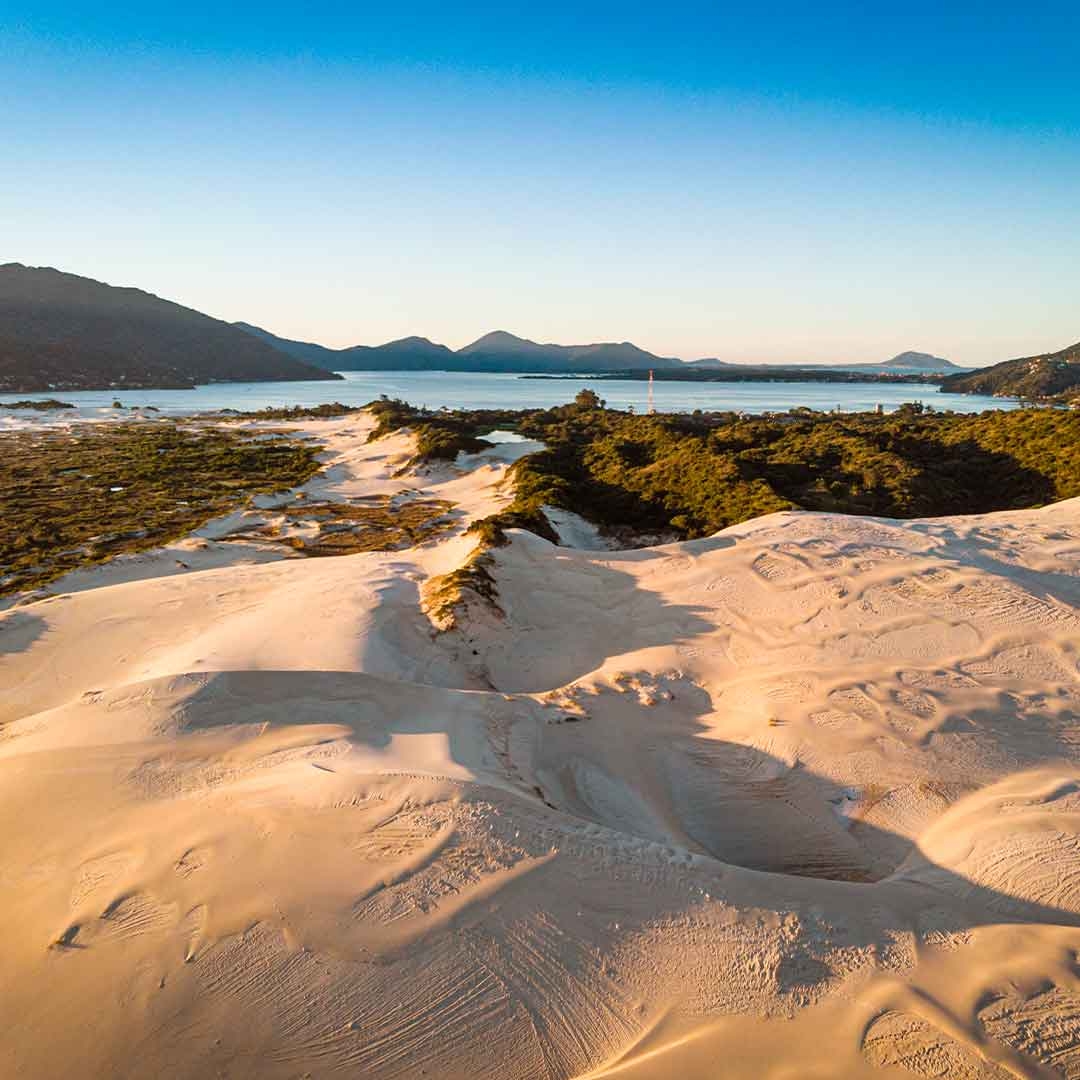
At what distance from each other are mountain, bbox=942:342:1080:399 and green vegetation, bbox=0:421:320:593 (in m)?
90.3

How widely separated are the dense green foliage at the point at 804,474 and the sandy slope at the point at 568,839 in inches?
284

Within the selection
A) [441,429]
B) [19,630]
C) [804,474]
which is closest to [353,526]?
[19,630]

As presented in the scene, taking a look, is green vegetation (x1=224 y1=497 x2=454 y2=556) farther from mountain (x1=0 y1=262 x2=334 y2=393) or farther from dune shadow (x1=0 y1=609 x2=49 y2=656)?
mountain (x1=0 y1=262 x2=334 y2=393)

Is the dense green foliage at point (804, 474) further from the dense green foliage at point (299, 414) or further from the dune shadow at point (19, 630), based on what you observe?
the dense green foliage at point (299, 414)

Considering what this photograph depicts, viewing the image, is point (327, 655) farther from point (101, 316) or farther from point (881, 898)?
point (101, 316)

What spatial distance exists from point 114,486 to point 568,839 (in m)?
30.6

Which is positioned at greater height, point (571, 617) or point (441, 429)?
point (441, 429)

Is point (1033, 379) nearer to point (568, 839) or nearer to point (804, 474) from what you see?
point (804, 474)

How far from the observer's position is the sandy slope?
4035 millimetres

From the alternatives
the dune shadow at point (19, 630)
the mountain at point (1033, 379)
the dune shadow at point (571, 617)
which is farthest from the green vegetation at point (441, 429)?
the mountain at point (1033, 379)

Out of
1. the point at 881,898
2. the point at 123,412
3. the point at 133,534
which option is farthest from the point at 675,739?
the point at 123,412

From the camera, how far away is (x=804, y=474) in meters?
22.9

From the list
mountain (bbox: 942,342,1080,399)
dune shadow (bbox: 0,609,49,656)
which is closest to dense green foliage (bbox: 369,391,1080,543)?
dune shadow (bbox: 0,609,49,656)

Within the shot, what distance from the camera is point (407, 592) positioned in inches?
511
